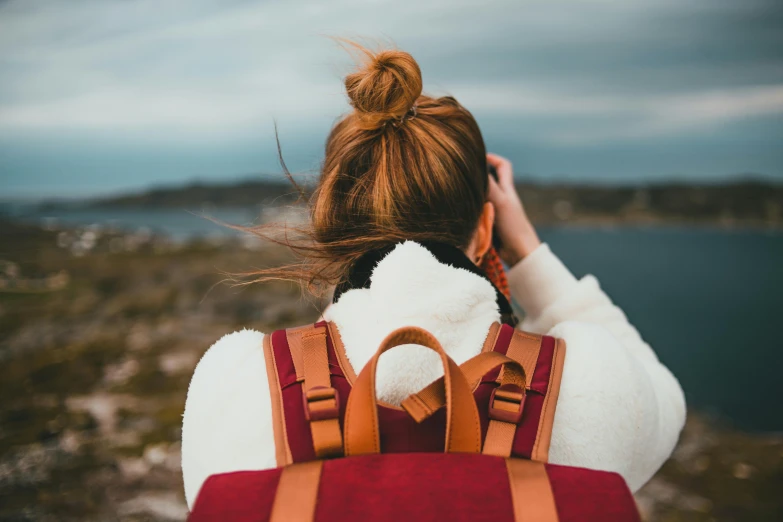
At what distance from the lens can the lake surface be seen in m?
20.7

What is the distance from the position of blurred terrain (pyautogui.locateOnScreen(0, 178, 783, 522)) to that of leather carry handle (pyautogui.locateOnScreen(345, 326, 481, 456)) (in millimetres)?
877

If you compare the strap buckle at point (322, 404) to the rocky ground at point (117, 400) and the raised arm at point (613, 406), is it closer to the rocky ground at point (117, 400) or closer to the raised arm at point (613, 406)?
the raised arm at point (613, 406)

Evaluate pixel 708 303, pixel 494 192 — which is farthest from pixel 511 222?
pixel 708 303

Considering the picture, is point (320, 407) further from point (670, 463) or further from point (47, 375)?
point (670, 463)

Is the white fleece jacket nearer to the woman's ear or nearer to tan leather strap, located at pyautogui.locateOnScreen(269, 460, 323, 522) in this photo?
tan leather strap, located at pyautogui.locateOnScreen(269, 460, 323, 522)

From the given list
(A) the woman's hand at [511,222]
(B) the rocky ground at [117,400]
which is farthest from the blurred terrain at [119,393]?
(A) the woman's hand at [511,222]

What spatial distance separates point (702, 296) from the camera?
35.2m

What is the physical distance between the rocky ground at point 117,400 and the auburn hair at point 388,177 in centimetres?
35

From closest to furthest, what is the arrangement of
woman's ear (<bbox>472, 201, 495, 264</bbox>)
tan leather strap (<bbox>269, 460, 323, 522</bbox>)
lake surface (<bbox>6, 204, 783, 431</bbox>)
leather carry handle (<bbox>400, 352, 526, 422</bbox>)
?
1. tan leather strap (<bbox>269, 460, 323, 522</bbox>)
2. leather carry handle (<bbox>400, 352, 526, 422</bbox>)
3. woman's ear (<bbox>472, 201, 495, 264</bbox>)
4. lake surface (<bbox>6, 204, 783, 431</bbox>)

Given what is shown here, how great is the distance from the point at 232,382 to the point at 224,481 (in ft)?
0.98

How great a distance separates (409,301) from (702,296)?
40207mm

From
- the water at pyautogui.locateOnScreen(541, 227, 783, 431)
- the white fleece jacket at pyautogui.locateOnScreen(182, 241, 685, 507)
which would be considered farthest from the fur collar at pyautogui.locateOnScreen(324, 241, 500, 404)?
the water at pyautogui.locateOnScreen(541, 227, 783, 431)

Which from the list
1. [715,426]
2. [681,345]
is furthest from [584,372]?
[681,345]

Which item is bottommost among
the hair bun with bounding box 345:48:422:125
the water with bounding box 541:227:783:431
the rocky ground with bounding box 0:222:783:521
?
the water with bounding box 541:227:783:431
